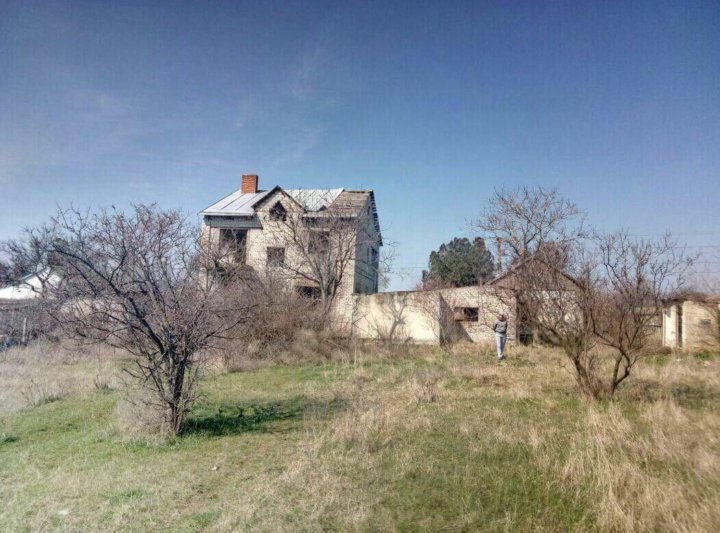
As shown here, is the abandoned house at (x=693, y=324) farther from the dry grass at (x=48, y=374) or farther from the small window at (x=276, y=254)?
the dry grass at (x=48, y=374)

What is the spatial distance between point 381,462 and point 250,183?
2705 centimetres

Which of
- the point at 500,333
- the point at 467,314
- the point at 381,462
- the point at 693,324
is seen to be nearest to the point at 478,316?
the point at 467,314

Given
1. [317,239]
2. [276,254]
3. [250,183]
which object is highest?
[250,183]

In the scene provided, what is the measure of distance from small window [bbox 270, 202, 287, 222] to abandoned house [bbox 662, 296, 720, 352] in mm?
18177

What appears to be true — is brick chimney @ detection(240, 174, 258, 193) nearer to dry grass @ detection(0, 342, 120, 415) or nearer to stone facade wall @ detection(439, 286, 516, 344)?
stone facade wall @ detection(439, 286, 516, 344)

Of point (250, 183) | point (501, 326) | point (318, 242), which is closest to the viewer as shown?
point (501, 326)

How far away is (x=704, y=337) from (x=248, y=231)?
22.0 meters

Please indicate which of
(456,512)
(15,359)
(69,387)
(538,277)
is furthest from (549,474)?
(15,359)

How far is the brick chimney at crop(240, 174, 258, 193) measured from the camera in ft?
100

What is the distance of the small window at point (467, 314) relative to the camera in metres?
22.4

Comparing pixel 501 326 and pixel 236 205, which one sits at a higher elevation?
pixel 236 205

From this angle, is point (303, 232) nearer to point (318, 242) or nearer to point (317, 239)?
point (317, 239)

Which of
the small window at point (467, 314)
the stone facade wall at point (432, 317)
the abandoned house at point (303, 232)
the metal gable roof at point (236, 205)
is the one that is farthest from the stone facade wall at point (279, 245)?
the small window at point (467, 314)

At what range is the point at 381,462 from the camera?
568 cm
